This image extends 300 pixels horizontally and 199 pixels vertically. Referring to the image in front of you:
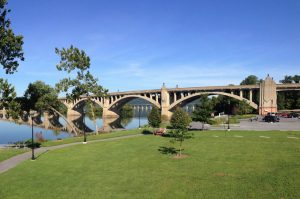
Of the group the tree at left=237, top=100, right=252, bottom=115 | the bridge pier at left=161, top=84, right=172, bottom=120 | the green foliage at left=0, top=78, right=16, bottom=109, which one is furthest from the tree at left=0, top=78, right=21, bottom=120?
the bridge pier at left=161, top=84, right=172, bottom=120

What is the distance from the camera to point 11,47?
26.0 m

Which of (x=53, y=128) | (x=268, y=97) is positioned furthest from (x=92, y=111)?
(x=268, y=97)

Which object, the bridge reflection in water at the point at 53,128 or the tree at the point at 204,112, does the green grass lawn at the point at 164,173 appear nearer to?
the tree at the point at 204,112

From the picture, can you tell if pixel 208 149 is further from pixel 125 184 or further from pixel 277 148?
pixel 125 184

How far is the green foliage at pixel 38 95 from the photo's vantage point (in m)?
50.2

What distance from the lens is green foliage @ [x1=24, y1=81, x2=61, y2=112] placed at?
50219mm

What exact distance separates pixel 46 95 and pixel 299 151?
4192 cm

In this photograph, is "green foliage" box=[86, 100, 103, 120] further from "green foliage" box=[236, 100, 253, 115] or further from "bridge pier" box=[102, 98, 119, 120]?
"green foliage" box=[236, 100, 253, 115]

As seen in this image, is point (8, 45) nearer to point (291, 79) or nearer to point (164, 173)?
point (164, 173)

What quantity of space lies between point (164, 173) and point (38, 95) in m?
39.6

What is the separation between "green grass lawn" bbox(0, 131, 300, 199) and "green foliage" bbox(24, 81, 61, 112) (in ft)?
84.7

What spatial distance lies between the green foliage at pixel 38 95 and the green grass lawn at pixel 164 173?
25.8 meters

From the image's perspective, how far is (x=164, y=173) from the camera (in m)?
Result: 18.0

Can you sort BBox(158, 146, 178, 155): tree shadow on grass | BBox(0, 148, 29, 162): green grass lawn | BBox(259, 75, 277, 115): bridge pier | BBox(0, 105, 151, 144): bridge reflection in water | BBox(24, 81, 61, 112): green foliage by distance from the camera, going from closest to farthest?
BBox(158, 146, 178, 155): tree shadow on grass, BBox(0, 148, 29, 162): green grass lawn, BBox(24, 81, 61, 112): green foliage, BBox(0, 105, 151, 144): bridge reflection in water, BBox(259, 75, 277, 115): bridge pier
